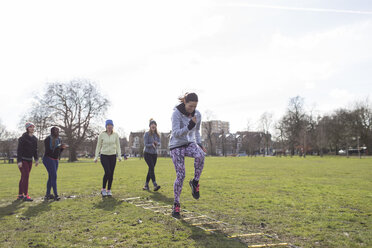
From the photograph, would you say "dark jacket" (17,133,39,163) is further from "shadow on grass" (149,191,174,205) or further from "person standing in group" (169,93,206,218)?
"person standing in group" (169,93,206,218)

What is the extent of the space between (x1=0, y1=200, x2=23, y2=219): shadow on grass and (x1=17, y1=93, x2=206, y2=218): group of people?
1.13ft

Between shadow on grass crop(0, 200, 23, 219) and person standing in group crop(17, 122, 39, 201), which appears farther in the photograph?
person standing in group crop(17, 122, 39, 201)

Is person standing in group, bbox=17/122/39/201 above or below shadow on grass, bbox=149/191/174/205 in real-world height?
above

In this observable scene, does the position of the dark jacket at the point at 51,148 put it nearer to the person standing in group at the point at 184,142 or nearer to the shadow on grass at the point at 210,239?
the person standing in group at the point at 184,142

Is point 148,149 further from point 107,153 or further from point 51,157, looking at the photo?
point 51,157

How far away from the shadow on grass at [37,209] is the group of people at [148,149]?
660 mm

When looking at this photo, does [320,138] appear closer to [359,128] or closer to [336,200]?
[359,128]

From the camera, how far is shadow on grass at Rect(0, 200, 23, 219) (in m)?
5.94

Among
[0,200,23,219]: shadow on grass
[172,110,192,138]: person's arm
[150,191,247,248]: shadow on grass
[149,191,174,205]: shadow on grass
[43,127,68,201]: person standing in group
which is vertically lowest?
[0,200,23,219]: shadow on grass

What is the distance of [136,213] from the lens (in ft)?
18.1

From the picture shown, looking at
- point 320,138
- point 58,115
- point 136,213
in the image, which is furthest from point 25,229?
point 320,138

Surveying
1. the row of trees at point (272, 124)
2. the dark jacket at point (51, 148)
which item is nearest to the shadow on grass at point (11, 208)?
the dark jacket at point (51, 148)

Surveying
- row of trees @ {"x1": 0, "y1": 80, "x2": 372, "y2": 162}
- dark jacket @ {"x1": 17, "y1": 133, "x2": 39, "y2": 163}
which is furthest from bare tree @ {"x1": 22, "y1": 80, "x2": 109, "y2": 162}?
dark jacket @ {"x1": 17, "y1": 133, "x2": 39, "y2": 163}

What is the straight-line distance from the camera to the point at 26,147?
793 centimetres
